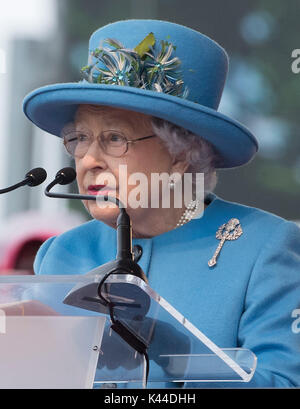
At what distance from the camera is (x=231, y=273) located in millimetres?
1794

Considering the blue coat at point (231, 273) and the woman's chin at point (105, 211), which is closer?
the blue coat at point (231, 273)

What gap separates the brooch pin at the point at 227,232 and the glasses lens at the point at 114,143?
31 cm

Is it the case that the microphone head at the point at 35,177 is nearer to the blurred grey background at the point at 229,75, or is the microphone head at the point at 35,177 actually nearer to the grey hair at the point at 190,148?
the grey hair at the point at 190,148

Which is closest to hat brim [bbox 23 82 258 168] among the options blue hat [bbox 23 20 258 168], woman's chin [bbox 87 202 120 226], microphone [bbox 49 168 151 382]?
blue hat [bbox 23 20 258 168]

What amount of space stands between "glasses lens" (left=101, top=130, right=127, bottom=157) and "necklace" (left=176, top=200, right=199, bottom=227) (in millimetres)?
258

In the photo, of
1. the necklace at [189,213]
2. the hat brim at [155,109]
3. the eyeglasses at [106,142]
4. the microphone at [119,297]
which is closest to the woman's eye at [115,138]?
the eyeglasses at [106,142]

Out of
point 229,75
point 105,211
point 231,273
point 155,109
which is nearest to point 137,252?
point 105,211

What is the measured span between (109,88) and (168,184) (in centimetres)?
33

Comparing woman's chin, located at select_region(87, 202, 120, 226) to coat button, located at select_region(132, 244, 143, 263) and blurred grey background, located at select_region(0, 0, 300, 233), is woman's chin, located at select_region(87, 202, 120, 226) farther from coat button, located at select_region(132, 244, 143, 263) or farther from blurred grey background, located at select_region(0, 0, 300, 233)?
blurred grey background, located at select_region(0, 0, 300, 233)

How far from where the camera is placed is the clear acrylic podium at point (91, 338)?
1248mm

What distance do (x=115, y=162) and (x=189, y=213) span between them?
0.91 feet

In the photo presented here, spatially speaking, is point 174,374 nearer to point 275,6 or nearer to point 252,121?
point 252,121

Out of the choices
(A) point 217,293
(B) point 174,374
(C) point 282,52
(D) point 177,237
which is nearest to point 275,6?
(C) point 282,52

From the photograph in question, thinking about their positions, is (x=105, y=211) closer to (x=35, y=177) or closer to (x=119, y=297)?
(x=35, y=177)
